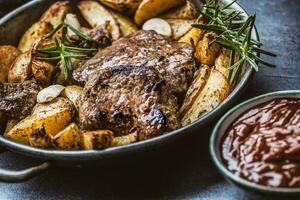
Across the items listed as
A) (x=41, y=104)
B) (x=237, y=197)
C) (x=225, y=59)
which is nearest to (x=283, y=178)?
(x=237, y=197)

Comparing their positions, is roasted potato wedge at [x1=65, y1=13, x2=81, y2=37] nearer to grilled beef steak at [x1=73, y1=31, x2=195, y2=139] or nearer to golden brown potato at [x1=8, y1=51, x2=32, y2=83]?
golden brown potato at [x1=8, y1=51, x2=32, y2=83]

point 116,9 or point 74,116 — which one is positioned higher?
point 116,9

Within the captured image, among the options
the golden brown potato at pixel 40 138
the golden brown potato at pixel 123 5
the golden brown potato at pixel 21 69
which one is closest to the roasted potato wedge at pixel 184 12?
the golden brown potato at pixel 123 5

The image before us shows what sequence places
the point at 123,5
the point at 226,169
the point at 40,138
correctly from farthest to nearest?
the point at 123,5 < the point at 40,138 < the point at 226,169

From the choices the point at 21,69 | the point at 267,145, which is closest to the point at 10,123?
the point at 21,69

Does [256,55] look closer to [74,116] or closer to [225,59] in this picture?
[225,59]

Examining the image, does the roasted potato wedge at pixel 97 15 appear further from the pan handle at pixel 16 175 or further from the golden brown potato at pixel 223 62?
the pan handle at pixel 16 175

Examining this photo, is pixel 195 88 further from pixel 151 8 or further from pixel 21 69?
pixel 21 69
